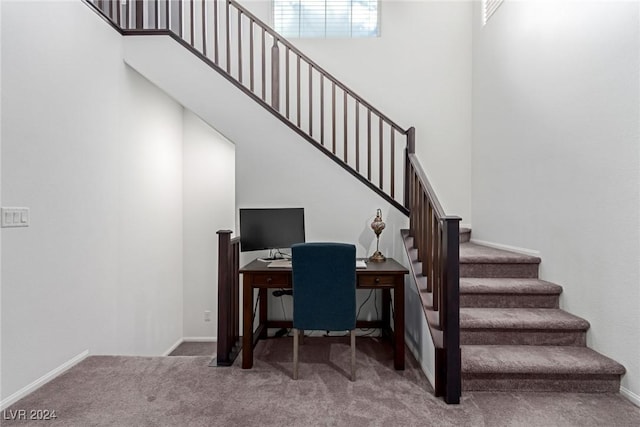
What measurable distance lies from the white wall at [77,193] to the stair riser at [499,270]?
299cm

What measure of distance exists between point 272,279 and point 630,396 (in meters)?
2.33

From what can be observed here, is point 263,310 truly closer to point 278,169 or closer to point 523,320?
point 278,169

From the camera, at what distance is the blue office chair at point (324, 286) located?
2.48 metres

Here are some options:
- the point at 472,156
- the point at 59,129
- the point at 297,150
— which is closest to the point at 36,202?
the point at 59,129

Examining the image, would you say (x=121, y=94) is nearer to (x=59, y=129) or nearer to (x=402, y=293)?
(x=59, y=129)

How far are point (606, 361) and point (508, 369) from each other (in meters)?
0.61

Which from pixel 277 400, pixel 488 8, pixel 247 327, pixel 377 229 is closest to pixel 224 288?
pixel 247 327

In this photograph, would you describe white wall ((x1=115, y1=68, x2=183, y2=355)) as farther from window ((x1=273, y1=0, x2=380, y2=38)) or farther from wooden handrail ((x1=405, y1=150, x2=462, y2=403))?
wooden handrail ((x1=405, y1=150, x2=462, y2=403))

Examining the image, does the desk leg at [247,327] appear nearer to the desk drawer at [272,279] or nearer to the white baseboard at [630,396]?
the desk drawer at [272,279]

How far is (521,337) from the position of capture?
2588 millimetres

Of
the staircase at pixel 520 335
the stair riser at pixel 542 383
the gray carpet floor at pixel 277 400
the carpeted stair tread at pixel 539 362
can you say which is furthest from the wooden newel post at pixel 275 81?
the stair riser at pixel 542 383

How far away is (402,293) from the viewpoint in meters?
2.75

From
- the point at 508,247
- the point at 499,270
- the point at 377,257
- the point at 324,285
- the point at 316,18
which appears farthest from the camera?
the point at 316,18

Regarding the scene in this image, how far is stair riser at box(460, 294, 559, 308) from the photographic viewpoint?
2.85 meters
